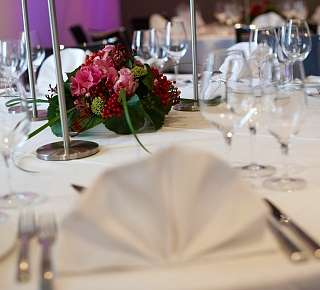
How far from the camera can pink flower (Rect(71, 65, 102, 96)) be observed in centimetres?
140

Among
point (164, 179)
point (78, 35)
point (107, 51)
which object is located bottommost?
point (78, 35)

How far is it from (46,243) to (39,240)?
0.02m

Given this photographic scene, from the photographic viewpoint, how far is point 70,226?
2.45 feet

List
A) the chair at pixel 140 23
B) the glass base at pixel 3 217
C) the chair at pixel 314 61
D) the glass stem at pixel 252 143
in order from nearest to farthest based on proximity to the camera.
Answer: the glass base at pixel 3 217 → the glass stem at pixel 252 143 → the chair at pixel 314 61 → the chair at pixel 140 23

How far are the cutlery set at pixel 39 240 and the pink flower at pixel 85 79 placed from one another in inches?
20.0

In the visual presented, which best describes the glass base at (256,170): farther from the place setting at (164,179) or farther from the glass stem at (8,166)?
the glass stem at (8,166)

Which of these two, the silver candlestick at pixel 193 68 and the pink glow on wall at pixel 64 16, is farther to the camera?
the pink glow on wall at pixel 64 16

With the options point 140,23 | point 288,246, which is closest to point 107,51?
point 288,246

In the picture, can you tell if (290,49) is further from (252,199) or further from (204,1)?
(204,1)

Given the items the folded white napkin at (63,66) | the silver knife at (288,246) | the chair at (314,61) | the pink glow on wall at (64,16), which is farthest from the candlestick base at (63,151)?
the pink glow on wall at (64,16)

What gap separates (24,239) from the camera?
2.75 ft

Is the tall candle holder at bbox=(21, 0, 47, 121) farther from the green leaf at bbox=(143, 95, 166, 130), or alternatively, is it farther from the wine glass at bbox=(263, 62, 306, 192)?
the wine glass at bbox=(263, 62, 306, 192)

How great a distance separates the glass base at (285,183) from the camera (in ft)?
3.33

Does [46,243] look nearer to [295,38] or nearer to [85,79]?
[85,79]
